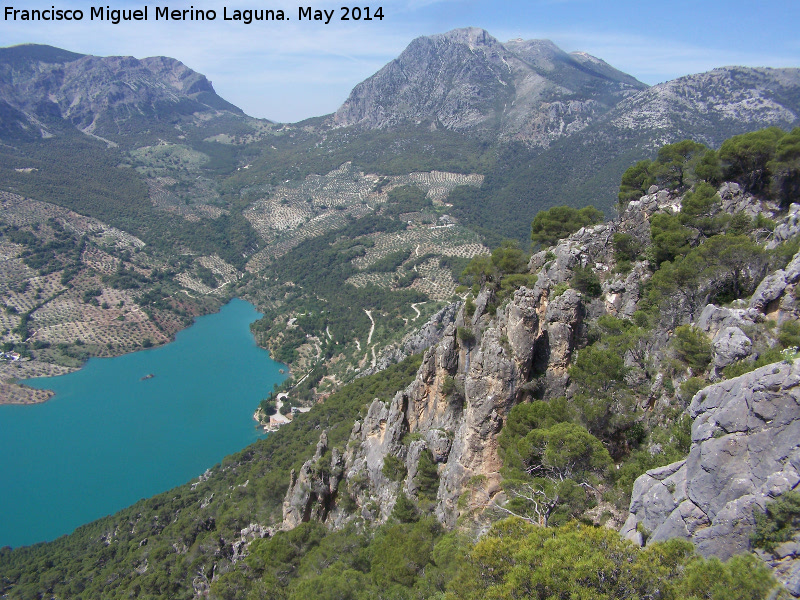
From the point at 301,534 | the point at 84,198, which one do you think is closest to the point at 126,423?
the point at 301,534

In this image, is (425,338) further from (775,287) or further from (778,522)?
(778,522)

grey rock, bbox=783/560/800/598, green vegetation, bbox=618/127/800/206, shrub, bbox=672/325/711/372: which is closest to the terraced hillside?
shrub, bbox=672/325/711/372

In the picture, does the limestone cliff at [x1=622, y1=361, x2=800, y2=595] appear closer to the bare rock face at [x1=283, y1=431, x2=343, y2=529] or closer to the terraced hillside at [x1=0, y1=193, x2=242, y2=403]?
the bare rock face at [x1=283, y1=431, x2=343, y2=529]

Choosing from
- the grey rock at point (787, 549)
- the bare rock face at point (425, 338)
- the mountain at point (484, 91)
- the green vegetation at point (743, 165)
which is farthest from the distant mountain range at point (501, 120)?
the grey rock at point (787, 549)

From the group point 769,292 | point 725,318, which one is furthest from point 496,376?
point 769,292

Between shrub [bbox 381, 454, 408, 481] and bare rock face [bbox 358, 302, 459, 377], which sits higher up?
shrub [bbox 381, 454, 408, 481]

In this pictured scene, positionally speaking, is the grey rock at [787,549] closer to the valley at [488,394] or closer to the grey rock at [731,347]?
the valley at [488,394]
